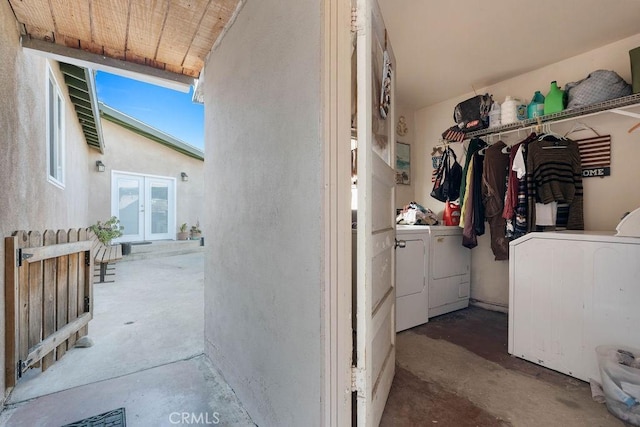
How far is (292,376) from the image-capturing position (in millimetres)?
1282

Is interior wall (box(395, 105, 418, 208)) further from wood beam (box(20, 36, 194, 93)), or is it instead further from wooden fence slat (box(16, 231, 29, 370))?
wooden fence slat (box(16, 231, 29, 370))

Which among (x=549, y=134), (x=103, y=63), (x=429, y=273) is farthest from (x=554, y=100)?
(x=103, y=63)

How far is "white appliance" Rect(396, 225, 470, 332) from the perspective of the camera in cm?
272

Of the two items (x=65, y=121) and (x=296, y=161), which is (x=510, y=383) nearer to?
(x=296, y=161)

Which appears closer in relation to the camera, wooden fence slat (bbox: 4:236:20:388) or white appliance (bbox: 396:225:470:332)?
wooden fence slat (bbox: 4:236:20:388)

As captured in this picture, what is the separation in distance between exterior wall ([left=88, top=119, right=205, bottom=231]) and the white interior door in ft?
21.9

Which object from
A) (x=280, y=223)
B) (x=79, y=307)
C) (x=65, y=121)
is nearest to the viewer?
(x=280, y=223)

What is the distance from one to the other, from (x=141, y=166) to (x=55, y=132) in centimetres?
455

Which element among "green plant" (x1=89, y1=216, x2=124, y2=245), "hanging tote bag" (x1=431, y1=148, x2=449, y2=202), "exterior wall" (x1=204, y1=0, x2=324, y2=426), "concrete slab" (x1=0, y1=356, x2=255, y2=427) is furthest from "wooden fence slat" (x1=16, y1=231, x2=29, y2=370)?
"green plant" (x1=89, y1=216, x2=124, y2=245)

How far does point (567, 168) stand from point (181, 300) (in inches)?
178

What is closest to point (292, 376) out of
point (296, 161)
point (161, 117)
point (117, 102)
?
point (296, 161)

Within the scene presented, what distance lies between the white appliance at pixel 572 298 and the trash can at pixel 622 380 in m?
0.11

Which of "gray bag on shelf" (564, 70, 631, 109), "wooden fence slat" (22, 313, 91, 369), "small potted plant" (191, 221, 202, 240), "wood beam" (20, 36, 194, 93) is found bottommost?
"wooden fence slat" (22, 313, 91, 369)

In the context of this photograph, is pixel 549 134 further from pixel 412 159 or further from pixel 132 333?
pixel 132 333
